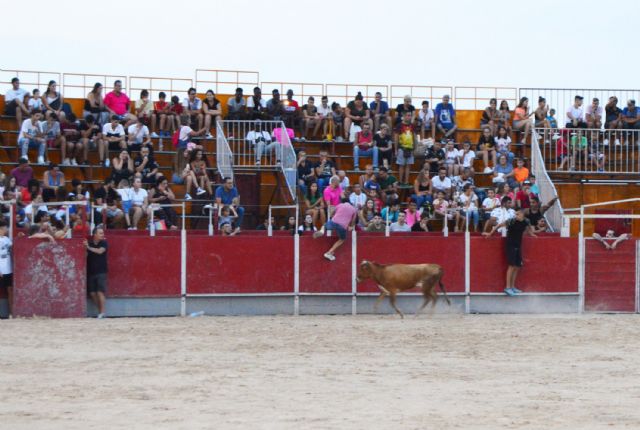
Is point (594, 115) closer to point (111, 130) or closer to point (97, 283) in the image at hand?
point (111, 130)

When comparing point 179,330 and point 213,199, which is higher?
point 213,199

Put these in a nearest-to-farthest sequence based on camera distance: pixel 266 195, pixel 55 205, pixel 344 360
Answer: pixel 344 360, pixel 55 205, pixel 266 195

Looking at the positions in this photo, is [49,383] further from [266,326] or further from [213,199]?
[213,199]

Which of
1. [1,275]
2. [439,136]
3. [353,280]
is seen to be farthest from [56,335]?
[439,136]

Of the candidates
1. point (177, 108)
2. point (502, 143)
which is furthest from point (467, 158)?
point (177, 108)

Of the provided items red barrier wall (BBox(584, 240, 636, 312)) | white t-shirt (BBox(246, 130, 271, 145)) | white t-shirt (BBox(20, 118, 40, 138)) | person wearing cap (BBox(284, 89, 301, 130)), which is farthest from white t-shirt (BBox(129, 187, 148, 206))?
red barrier wall (BBox(584, 240, 636, 312))

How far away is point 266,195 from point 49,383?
13484 mm

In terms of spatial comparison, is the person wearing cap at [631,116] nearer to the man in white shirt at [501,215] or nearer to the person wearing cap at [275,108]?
the man in white shirt at [501,215]

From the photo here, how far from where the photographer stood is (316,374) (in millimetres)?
13133

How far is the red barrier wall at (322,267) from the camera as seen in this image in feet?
71.3

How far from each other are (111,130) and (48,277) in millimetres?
5211

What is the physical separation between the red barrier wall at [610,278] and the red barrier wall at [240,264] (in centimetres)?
548

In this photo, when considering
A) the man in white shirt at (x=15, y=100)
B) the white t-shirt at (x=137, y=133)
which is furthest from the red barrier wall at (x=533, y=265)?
the man in white shirt at (x=15, y=100)

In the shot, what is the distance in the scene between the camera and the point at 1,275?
64.4 feet
